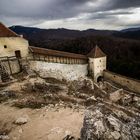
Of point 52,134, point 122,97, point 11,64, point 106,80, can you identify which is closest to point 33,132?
point 52,134

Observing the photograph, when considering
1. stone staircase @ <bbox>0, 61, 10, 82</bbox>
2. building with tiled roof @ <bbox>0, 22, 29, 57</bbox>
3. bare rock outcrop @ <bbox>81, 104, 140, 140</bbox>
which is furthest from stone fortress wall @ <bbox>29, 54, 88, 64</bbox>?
bare rock outcrop @ <bbox>81, 104, 140, 140</bbox>

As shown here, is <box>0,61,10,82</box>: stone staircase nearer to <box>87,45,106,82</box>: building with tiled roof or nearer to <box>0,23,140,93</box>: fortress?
<box>0,23,140,93</box>: fortress

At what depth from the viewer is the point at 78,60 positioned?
29.1m

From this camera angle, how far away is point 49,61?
2411 cm

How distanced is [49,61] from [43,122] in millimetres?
14025

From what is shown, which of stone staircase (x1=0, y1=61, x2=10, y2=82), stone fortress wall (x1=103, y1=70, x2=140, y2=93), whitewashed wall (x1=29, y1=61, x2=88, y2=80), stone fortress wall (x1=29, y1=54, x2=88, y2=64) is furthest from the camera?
stone fortress wall (x1=103, y1=70, x2=140, y2=93)

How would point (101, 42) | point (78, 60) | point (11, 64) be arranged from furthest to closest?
point (101, 42)
point (78, 60)
point (11, 64)

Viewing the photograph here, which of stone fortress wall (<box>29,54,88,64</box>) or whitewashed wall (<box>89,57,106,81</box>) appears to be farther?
whitewashed wall (<box>89,57,106,81</box>)

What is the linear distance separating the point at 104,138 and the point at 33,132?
3.86 meters

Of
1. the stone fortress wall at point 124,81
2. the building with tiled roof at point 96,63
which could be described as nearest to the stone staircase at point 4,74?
the building with tiled roof at point 96,63

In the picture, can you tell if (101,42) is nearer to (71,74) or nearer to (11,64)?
(71,74)

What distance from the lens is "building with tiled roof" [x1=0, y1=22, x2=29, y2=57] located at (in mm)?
21734

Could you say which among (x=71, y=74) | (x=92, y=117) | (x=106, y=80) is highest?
(x=92, y=117)

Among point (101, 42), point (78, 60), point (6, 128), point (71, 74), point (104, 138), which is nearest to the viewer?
point (104, 138)
